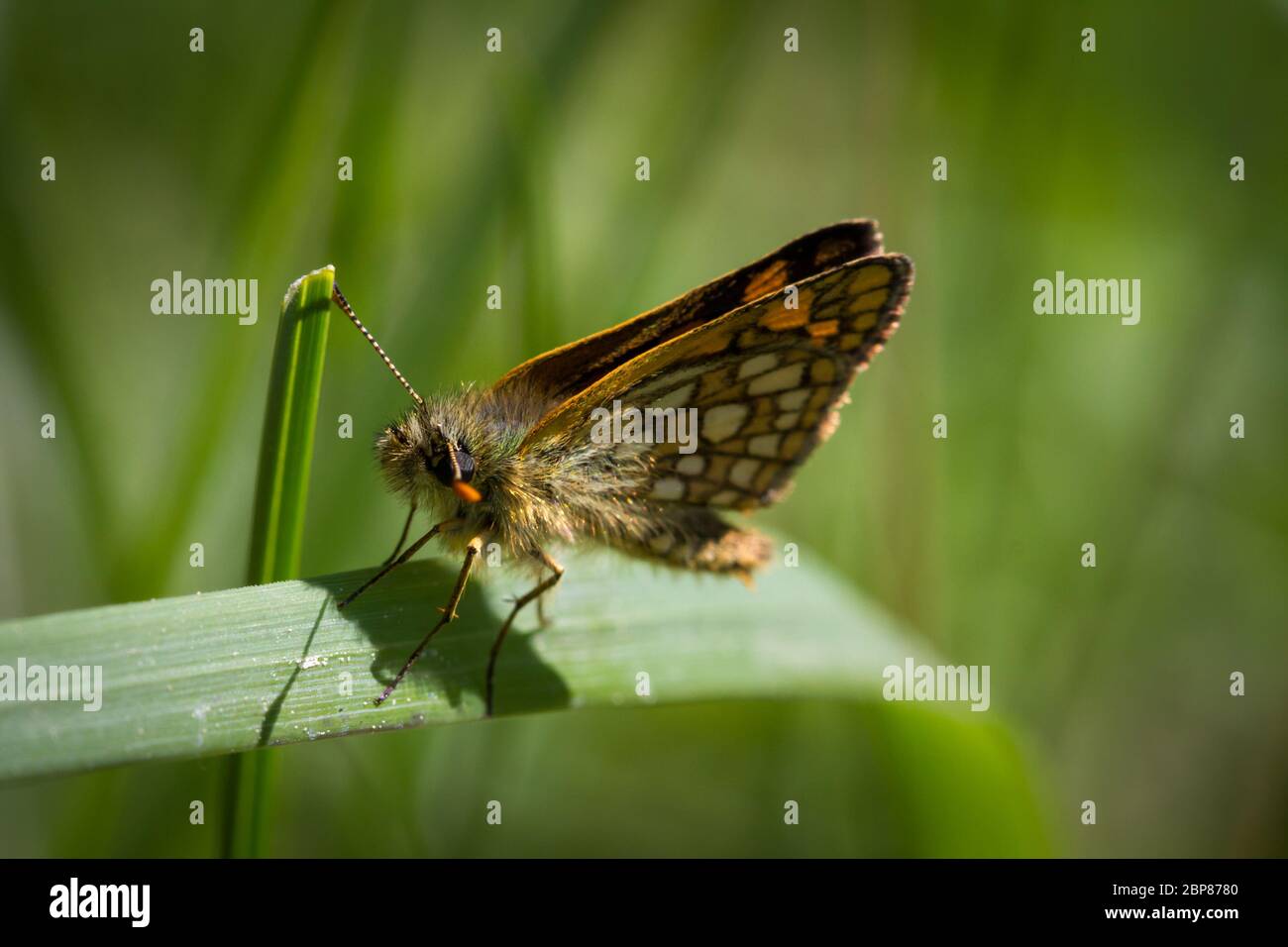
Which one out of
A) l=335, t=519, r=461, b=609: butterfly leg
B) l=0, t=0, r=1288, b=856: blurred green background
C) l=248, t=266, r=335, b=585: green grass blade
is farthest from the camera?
l=0, t=0, r=1288, b=856: blurred green background

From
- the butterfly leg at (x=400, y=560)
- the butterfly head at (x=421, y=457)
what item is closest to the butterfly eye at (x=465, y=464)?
the butterfly head at (x=421, y=457)

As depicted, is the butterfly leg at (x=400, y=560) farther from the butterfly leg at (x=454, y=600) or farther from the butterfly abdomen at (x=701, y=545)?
the butterfly abdomen at (x=701, y=545)

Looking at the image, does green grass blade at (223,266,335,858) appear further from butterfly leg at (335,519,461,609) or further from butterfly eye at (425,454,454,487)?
butterfly eye at (425,454,454,487)

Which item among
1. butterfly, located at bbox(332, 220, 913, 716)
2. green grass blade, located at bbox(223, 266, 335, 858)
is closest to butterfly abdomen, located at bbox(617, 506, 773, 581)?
butterfly, located at bbox(332, 220, 913, 716)

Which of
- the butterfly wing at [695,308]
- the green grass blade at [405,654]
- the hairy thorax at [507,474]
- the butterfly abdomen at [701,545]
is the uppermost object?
the butterfly wing at [695,308]
